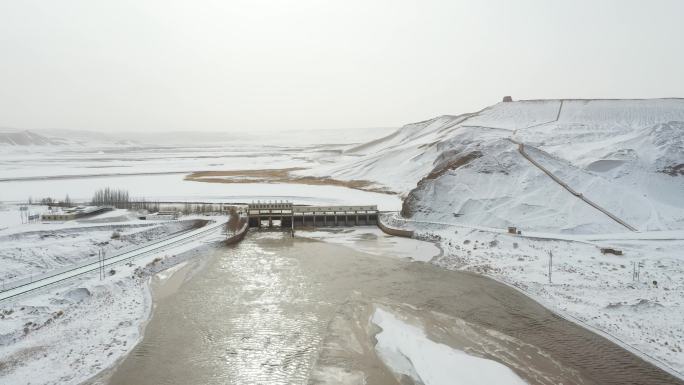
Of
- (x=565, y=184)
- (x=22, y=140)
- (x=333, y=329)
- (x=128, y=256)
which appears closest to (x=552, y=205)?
(x=565, y=184)

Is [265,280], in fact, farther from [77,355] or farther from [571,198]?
[571,198]

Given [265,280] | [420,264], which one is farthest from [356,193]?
[265,280]

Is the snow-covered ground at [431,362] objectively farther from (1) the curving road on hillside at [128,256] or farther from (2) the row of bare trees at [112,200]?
(2) the row of bare trees at [112,200]

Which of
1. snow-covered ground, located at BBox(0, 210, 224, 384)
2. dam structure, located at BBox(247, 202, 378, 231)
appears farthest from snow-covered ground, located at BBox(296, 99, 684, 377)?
snow-covered ground, located at BBox(0, 210, 224, 384)

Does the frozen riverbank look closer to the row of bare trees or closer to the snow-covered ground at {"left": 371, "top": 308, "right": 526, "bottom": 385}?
the snow-covered ground at {"left": 371, "top": 308, "right": 526, "bottom": 385}

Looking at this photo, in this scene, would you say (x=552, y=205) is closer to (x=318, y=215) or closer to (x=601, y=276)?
(x=601, y=276)
